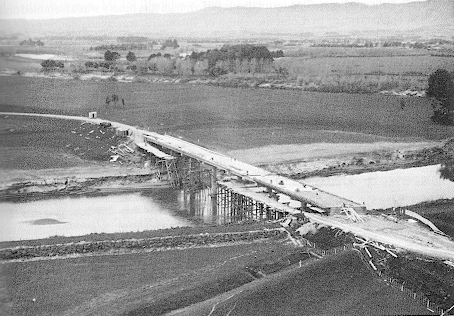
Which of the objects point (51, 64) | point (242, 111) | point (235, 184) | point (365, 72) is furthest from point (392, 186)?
point (51, 64)

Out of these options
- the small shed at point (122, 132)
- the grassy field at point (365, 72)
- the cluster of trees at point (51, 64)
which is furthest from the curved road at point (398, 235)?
the grassy field at point (365, 72)

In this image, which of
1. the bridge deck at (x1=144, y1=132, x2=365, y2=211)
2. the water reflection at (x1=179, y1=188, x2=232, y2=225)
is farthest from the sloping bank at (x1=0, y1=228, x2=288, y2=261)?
the water reflection at (x1=179, y1=188, x2=232, y2=225)

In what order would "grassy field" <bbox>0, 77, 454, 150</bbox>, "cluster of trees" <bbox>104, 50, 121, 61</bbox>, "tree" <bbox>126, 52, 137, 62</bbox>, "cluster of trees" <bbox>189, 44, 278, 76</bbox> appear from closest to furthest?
"grassy field" <bbox>0, 77, 454, 150</bbox>, "cluster of trees" <bbox>189, 44, 278, 76</bbox>, "cluster of trees" <bbox>104, 50, 121, 61</bbox>, "tree" <bbox>126, 52, 137, 62</bbox>

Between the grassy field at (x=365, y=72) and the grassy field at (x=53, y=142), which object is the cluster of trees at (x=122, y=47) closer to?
the grassy field at (x=365, y=72)

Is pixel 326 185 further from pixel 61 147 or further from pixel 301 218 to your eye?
pixel 61 147

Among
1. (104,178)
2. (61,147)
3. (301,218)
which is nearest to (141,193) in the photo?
(104,178)

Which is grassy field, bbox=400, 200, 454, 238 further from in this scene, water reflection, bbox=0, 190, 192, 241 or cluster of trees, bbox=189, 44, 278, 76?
cluster of trees, bbox=189, 44, 278, 76
